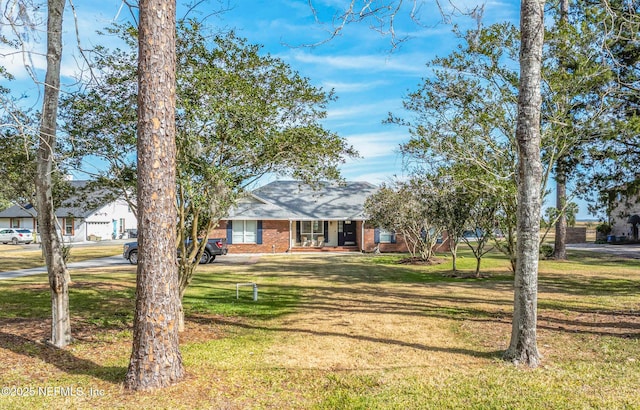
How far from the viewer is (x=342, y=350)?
21.4ft

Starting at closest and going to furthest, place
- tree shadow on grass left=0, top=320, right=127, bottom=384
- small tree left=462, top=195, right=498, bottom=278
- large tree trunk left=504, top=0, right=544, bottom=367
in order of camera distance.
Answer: tree shadow on grass left=0, top=320, right=127, bottom=384
large tree trunk left=504, top=0, right=544, bottom=367
small tree left=462, top=195, right=498, bottom=278

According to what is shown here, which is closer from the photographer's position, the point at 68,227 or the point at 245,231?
the point at 245,231

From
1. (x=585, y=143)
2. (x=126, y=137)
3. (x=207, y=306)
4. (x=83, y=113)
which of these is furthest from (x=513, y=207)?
(x=83, y=113)

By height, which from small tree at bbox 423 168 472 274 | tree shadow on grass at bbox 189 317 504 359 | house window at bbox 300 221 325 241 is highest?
small tree at bbox 423 168 472 274

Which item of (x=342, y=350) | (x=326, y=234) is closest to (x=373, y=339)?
(x=342, y=350)

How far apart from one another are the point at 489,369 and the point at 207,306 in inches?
274

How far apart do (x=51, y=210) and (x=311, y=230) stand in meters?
24.3

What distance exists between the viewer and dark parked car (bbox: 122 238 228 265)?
2055 cm

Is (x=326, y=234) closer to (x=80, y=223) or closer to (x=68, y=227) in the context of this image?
(x=80, y=223)

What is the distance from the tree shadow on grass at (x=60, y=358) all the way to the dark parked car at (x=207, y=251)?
13295 millimetres

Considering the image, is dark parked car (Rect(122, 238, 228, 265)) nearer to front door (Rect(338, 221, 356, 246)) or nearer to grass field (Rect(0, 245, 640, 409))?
grass field (Rect(0, 245, 640, 409))

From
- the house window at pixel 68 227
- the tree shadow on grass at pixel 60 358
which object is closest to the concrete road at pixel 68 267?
the tree shadow on grass at pixel 60 358

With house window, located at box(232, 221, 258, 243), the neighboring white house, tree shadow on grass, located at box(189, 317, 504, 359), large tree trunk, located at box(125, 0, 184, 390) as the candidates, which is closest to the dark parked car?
house window, located at box(232, 221, 258, 243)

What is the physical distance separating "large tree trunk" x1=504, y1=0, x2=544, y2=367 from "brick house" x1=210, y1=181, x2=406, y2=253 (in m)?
20.6
